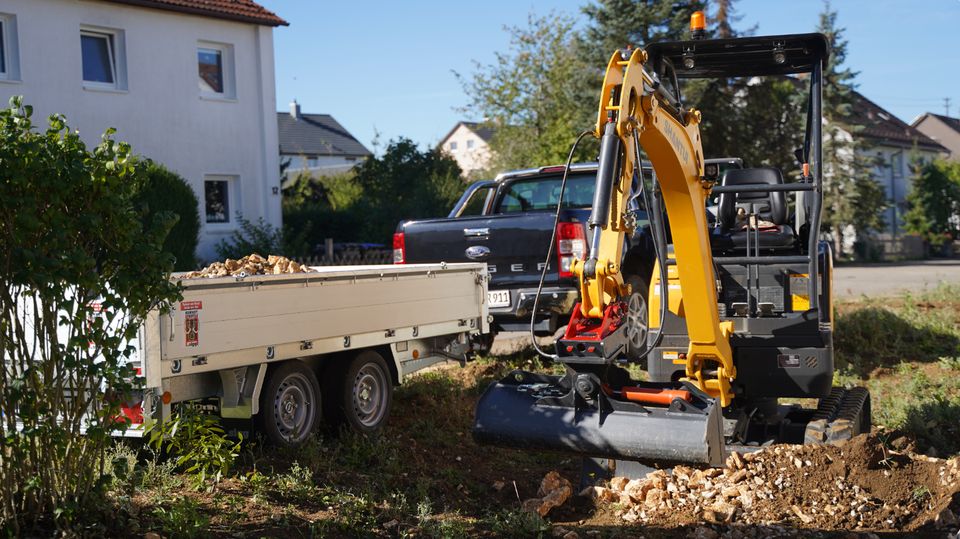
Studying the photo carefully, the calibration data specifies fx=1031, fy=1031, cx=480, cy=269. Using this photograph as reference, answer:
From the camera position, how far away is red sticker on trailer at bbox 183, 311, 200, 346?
698 cm

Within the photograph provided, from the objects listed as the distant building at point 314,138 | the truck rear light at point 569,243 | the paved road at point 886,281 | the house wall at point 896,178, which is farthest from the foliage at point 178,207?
the house wall at point 896,178

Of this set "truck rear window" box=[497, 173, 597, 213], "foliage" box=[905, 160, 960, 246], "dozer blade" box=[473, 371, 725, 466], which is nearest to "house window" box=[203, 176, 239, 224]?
"truck rear window" box=[497, 173, 597, 213]

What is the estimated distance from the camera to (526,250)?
431 inches

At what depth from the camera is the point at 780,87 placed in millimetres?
37906

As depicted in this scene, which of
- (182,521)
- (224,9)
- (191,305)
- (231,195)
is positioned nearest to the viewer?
(182,521)

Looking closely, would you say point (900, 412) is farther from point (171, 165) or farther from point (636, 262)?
point (171, 165)

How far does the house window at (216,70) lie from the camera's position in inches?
919

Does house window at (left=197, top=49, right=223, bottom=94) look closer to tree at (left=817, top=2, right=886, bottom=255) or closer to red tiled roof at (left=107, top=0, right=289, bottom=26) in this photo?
red tiled roof at (left=107, top=0, right=289, bottom=26)

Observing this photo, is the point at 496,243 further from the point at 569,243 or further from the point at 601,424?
the point at 601,424

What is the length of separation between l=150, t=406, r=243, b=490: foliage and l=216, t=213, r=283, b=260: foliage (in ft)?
47.7

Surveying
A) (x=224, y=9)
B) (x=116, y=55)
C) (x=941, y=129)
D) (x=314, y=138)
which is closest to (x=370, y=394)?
(x=116, y=55)

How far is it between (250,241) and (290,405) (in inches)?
594

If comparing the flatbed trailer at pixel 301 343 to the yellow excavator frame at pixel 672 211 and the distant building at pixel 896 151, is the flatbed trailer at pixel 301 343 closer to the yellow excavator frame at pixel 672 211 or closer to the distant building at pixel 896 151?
the yellow excavator frame at pixel 672 211

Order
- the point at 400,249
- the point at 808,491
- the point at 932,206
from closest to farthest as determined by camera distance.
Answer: the point at 808,491
the point at 400,249
the point at 932,206
